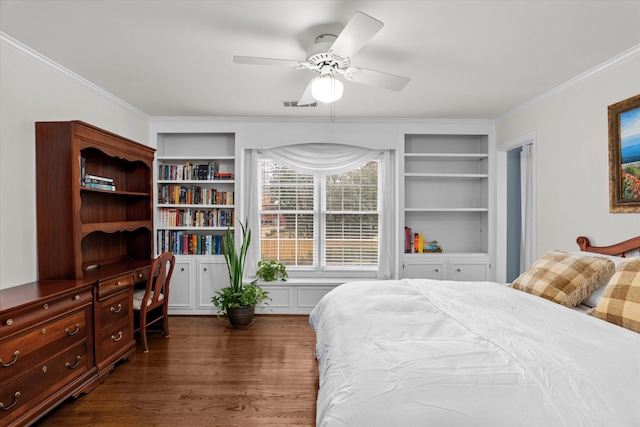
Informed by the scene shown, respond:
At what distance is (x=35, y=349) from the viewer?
2.11 metres

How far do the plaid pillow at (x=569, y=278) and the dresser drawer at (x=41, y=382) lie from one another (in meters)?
3.19

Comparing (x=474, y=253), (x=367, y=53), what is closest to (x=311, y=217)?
(x=474, y=253)

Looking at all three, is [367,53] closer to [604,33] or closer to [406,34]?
[406,34]

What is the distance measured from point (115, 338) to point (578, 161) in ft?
13.9

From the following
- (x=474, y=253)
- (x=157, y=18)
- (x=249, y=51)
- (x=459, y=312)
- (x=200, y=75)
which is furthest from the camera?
(x=474, y=253)

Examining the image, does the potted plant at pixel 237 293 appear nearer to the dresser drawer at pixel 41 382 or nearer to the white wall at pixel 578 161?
the dresser drawer at pixel 41 382

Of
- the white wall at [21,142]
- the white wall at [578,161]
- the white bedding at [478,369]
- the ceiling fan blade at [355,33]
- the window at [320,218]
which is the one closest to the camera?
the white bedding at [478,369]

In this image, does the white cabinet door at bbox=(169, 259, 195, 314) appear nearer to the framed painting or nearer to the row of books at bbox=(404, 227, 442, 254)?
the row of books at bbox=(404, 227, 442, 254)

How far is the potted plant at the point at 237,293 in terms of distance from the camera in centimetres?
406

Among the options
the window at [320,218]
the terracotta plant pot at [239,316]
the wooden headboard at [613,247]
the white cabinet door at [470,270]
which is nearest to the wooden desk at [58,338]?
the terracotta plant pot at [239,316]

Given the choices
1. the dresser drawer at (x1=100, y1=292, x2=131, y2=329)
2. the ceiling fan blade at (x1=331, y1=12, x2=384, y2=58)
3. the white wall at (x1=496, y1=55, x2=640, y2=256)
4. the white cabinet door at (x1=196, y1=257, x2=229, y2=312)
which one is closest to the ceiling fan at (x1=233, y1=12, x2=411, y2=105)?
the ceiling fan blade at (x1=331, y1=12, x2=384, y2=58)

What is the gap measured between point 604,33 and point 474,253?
114 inches

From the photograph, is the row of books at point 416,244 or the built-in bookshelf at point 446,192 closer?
the row of books at point 416,244

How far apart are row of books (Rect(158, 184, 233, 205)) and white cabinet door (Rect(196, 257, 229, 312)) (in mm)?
765
